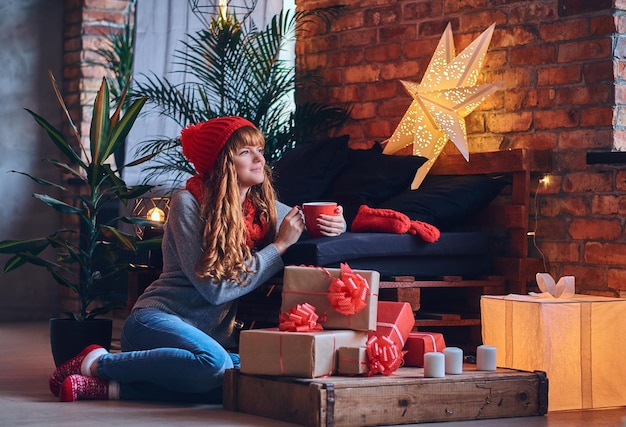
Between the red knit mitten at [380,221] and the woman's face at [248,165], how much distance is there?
56 cm

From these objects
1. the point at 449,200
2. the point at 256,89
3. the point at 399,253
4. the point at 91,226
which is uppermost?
the point at 256,89

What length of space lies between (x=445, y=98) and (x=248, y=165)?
1264 millimetres

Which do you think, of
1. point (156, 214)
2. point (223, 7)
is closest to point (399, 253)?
point (156, 214)

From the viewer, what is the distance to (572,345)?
3729 mm

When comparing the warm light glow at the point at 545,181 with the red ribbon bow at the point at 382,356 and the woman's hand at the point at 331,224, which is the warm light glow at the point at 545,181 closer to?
the woman's hand at the point at 331,224

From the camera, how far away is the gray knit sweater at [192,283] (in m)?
3.77

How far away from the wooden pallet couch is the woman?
9.6 inches

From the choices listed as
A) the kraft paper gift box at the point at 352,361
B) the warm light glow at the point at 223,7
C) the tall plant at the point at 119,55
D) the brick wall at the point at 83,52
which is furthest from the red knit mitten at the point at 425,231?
the brick wall at the point at 83,52

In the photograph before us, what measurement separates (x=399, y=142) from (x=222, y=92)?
957 millimetres

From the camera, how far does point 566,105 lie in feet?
14.6

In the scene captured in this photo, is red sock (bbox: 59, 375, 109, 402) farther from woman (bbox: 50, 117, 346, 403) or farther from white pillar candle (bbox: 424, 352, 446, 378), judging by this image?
white pillar candle (bbox: 424, 352, 446, 378)

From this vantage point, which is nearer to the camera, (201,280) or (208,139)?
(201,280)

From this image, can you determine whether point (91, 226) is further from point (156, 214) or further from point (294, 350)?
point (294, 350)

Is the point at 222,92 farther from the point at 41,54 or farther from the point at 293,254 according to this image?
the point at 41,54
